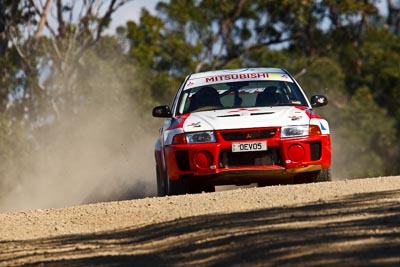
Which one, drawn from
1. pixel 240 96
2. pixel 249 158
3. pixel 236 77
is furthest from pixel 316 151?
pixel 236 77

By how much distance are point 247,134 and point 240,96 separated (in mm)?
1287

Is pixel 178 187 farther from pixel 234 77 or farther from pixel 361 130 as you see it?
pixel 361 130

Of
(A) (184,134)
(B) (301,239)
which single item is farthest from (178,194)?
(B) (301,239)

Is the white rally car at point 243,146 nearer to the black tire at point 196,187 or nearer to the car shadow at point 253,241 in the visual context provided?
the black tire at point 196,187

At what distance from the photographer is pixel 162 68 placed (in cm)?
4947

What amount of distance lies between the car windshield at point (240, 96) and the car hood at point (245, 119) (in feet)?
1.64

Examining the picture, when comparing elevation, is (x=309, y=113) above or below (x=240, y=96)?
below

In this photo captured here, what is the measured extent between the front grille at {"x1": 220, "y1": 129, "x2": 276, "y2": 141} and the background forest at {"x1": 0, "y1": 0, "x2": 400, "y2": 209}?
21815mm

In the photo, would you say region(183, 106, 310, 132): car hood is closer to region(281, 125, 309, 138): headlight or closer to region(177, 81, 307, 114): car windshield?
region(281, 125, 309, 138): headlight

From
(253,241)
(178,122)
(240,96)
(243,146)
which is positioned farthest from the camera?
(240,96)

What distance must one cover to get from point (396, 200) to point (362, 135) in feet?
133

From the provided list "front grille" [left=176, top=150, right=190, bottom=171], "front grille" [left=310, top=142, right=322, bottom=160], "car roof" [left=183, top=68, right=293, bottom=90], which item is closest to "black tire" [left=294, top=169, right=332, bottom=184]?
"front grille" [left=310, top=142, right=322, bottom=160]

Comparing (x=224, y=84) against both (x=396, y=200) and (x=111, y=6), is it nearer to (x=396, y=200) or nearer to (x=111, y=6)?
(x=396, y=200)

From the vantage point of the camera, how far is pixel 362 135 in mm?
50656
